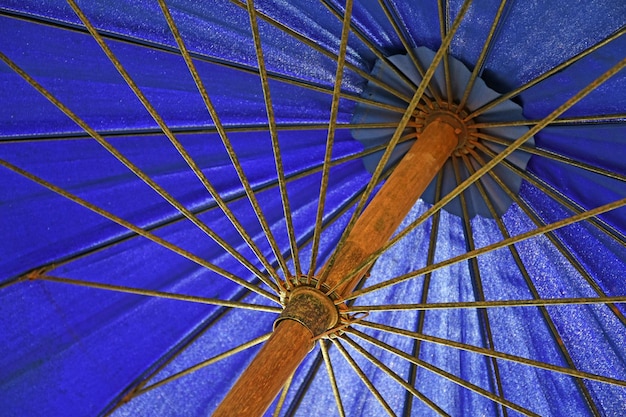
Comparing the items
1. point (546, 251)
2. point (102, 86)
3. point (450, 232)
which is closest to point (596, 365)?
point (546, 251)

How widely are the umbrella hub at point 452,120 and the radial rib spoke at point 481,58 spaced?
7cm

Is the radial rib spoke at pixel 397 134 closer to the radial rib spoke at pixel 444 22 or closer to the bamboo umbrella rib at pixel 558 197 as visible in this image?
the radial rib spoke at pixel 444 22

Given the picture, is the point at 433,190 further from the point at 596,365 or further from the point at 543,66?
the point at 596,365

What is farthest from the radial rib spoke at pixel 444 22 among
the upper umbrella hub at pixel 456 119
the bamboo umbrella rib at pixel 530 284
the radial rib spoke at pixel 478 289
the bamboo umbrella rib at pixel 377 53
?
the radial rib spoke at pixel 478 289

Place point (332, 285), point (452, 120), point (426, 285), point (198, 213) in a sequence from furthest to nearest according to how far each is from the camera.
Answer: point (426, 285) < point (198, 213) < point (452, 120) < point (332, 285)

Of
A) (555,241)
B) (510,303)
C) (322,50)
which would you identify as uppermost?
(555,241)

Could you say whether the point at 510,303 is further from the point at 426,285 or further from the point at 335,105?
the point at 426,285

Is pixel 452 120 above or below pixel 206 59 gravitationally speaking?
above

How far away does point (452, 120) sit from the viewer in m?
5.13

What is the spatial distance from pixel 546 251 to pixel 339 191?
5.27 ft

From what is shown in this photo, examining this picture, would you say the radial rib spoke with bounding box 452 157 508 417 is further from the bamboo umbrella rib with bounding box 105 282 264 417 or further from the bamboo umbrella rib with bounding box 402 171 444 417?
the bamboo umbrella rib with bounding box 105 282 264 417

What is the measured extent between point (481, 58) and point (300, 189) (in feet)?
5.81

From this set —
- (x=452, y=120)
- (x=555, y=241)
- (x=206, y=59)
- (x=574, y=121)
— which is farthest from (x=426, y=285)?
(x=206, y=59)

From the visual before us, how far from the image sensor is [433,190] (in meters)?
5.62
